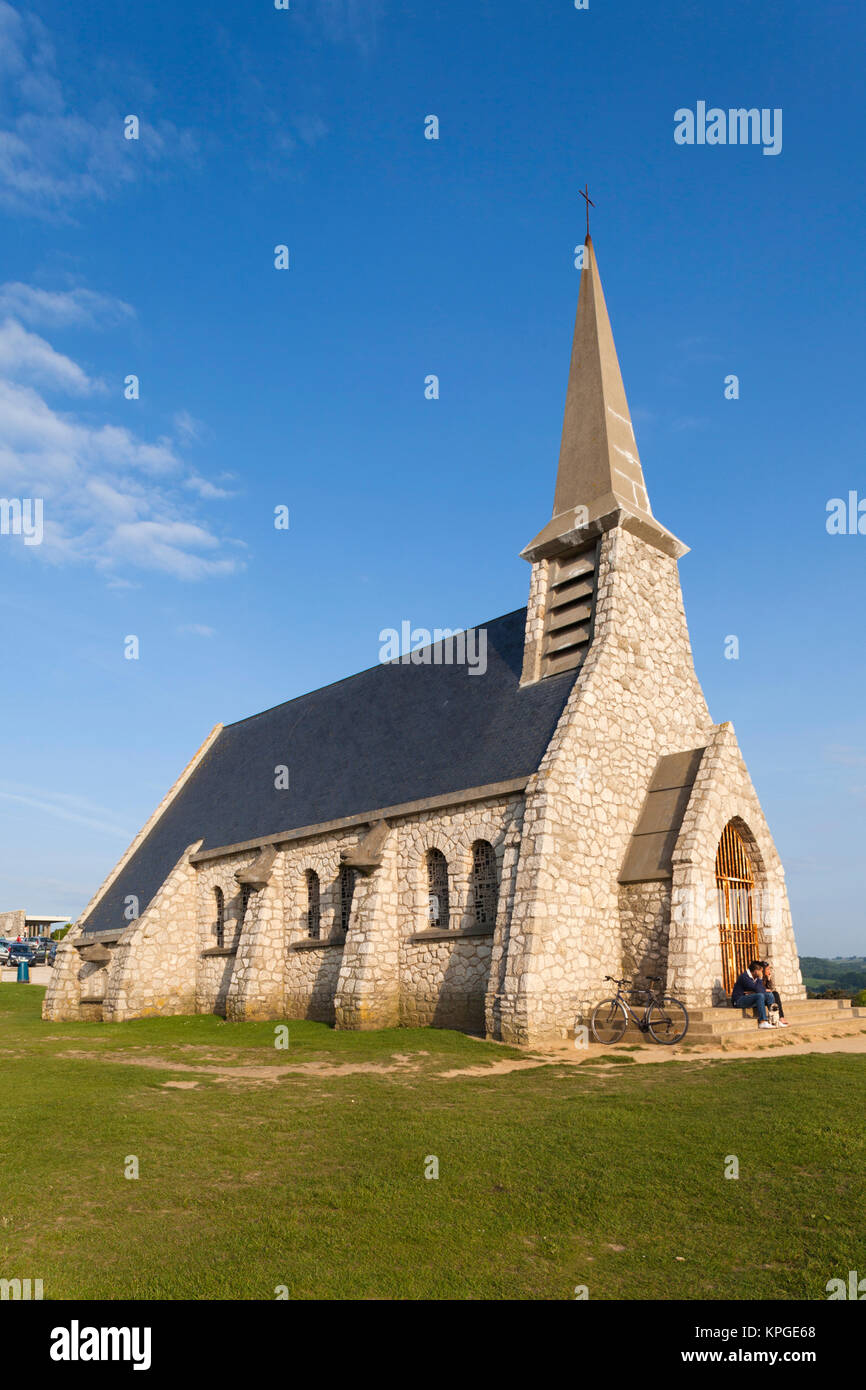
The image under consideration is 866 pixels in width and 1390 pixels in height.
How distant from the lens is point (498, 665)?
23828 mm

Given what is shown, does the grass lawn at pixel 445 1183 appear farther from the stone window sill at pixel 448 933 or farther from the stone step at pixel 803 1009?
the stone window sill at pixel 448 933

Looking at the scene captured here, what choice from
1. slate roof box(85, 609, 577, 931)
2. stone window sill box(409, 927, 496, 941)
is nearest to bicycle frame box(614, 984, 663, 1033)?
stone window sill box(409, 927, 496, 941)

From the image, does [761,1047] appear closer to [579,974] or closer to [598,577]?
[579,974]

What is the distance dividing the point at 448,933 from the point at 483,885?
1289 millimetres

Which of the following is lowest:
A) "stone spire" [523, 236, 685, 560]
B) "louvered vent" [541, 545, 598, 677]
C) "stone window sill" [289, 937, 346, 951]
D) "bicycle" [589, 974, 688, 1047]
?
"bicycle" [589, 974, 688, 1047]

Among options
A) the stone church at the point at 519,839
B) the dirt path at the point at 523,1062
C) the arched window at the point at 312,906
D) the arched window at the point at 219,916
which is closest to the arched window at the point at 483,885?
the stone church at the point at 519,839

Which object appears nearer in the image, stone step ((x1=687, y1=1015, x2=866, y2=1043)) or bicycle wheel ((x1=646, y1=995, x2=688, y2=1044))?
stone step ((x1=687, y1=1015, x2=866, y2=1043))

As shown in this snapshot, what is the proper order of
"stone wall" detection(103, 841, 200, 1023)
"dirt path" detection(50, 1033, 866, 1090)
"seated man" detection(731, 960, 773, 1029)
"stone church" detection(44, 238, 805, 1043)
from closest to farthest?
1. "dirt path" detection(50, 1033, 866, 1090)
2. "seated man" detection(731, 960, 773, 1029)
3. "stone church" detection(44, 238, 805, 1043)
4. "stone wall" detection(103, 841, 200, 1023)

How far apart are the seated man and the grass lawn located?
3.08 meters

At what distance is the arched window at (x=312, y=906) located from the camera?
23.8m

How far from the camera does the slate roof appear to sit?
20.8m

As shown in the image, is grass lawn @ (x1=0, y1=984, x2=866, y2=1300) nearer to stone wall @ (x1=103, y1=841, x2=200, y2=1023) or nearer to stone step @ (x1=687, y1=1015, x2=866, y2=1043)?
stone step @ (x1=687, y1=1015, x2=866, y2=1043)

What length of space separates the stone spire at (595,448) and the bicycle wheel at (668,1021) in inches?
442
